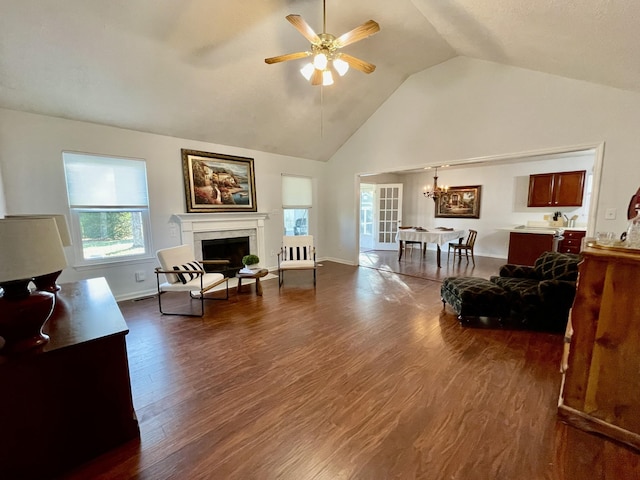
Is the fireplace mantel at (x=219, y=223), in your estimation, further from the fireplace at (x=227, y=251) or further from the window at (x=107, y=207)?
the window at (x=107, y=207)

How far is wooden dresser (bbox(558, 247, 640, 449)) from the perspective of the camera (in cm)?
156

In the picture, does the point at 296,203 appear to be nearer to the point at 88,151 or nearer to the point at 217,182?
the point at 217,182

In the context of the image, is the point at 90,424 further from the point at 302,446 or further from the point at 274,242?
the point at 274,242

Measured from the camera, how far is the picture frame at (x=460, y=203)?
752cm

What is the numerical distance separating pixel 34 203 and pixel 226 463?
405cm

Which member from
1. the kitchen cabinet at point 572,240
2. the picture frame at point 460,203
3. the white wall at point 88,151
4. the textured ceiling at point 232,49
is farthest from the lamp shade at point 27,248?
the picture frame at point 460,203

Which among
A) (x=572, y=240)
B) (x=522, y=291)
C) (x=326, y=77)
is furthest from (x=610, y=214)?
(x=326, y=77)

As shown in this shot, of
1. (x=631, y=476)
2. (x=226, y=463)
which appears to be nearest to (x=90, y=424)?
(x=226, y=463)

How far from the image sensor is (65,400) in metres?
1.41

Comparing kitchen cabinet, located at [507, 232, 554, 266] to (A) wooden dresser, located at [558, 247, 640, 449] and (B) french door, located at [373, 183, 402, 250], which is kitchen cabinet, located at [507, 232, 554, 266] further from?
(A) wooden dresser, located at [558, 247, 640, 449]

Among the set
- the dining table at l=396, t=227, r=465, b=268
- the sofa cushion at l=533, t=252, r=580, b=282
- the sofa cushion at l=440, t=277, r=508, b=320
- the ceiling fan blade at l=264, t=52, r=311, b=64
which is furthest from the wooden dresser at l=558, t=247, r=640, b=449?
the dining table at l=396, t=227, r=465, b=268

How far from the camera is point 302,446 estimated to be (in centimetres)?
159

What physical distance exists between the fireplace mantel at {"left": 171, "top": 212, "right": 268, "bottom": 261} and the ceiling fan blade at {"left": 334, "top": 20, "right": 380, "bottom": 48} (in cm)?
346

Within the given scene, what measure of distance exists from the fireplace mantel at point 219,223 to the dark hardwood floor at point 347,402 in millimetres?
1642
